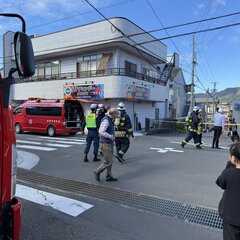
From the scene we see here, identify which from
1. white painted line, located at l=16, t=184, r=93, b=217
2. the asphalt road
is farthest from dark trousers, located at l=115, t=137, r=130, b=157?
white painted line, located at l=16, t=184, r=93, b=217

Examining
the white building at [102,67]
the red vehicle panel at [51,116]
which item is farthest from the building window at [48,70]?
the red vehicle panel at [51,116]

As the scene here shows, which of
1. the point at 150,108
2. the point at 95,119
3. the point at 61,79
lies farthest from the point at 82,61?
the point at 95,119

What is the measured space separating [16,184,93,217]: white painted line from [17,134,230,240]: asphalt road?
0.17 metres

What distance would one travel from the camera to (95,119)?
31.8ft

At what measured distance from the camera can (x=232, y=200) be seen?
2.93 m

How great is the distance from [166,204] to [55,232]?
7.47 feet

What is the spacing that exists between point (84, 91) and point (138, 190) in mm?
18271

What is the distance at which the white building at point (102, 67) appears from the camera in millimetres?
22734

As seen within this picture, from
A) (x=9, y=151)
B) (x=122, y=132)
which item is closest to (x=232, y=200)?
(x=9, y=151)

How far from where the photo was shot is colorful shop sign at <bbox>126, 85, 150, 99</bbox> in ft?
75.3

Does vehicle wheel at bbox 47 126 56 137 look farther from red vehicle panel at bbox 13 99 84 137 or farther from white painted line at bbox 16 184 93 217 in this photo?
white painted line at bbox 16 184 93 217

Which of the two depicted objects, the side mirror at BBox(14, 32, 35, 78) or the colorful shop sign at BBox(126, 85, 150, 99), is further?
the colorful shop sign at BBox(126, 85, 150, 99)

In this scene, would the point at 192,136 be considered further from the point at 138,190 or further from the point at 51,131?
the point at 51,131

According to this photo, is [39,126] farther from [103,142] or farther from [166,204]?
[166,204]
